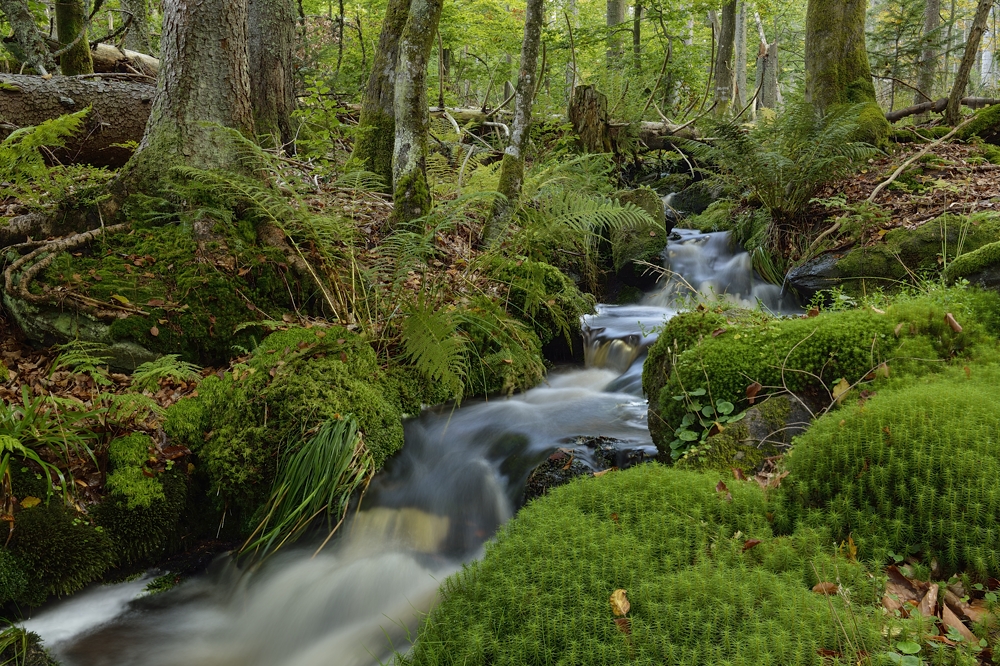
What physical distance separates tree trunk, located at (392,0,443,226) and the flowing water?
2333 millimetres

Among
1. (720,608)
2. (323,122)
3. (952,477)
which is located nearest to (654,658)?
(720,608)

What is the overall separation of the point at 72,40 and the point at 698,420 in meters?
9.65

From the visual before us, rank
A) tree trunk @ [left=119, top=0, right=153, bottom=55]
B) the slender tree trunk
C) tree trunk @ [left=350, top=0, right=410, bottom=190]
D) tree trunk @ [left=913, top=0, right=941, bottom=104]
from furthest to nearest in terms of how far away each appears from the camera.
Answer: tree trunk @ [left=913, top=0, right=941, bottom=104], tree trunk @ [left=119, top=0, right=153, bottom=55], tree trunk @ [left=350, top=0, right=410, bottom=190], the slender tree trunk

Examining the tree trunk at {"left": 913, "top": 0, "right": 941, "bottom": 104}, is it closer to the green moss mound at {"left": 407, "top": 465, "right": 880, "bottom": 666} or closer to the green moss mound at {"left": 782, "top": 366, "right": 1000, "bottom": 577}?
the green moss mound at {"left": 782, "top": 366, "right": 1000, "bottom": 577}

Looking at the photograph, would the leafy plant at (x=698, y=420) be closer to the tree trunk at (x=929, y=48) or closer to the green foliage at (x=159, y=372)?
the green foliage at (x=159, y=372)

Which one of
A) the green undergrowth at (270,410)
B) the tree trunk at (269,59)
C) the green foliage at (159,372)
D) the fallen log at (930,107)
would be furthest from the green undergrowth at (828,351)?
the fallen log at (930,107)

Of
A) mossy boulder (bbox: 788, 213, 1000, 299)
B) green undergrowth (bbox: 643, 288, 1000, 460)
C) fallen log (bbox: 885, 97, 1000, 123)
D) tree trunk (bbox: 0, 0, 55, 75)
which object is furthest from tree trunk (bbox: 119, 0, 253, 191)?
fallen log (bbox: 885, 97, 1000, 123)

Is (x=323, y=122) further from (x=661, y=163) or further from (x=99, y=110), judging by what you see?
(x=661, y=163)

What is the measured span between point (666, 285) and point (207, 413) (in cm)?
605

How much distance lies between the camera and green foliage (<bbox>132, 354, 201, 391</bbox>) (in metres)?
4.08

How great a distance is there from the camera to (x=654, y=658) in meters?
1.99

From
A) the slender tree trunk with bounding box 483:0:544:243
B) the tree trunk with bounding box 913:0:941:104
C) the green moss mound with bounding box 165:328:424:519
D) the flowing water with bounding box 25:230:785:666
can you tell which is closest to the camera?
the flowing water with bounding box 25:230:785:666

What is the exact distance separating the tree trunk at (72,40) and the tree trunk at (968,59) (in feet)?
39.0

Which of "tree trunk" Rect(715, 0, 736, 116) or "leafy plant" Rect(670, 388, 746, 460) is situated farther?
"tree trunk" Rect(715, 0, 736, 116)
